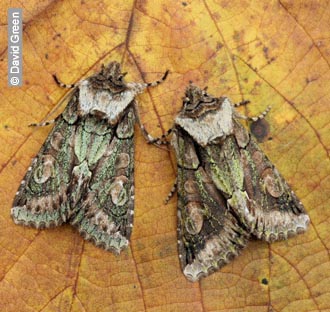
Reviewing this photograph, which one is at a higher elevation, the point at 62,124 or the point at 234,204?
the point at 62,124

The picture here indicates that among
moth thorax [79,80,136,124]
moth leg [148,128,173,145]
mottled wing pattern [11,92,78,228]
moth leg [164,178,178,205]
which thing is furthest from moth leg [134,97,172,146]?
mottled wing pattern [11,92,78,228]

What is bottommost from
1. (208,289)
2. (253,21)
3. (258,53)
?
(208,289)

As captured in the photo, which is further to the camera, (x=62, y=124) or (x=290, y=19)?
(x=62, y=124)

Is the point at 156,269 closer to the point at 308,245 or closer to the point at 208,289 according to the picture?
the point at 208,289

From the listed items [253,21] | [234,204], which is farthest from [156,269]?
[253,21]

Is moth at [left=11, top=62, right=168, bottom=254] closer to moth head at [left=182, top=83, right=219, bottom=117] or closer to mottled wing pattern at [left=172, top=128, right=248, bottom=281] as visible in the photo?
moth head at [left=182, top=83, right=219, bottom=117]

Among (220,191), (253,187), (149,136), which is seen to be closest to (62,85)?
(149,136)
